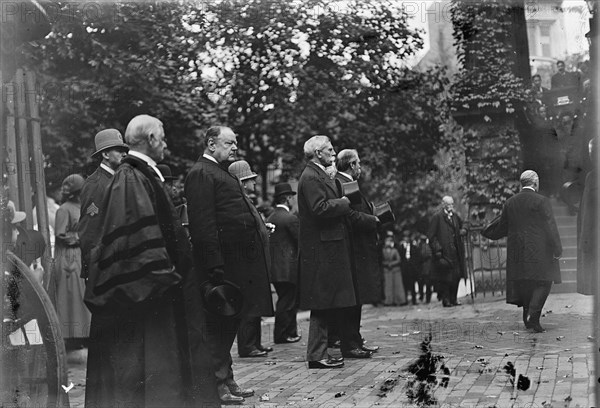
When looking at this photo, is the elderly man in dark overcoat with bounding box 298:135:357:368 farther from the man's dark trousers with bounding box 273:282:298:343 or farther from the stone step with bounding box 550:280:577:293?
the man's dark trousers with bounding box 273:282:298:343

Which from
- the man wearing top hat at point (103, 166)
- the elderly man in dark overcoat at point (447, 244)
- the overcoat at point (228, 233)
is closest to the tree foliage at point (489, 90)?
the overcoat at point (228, 233)

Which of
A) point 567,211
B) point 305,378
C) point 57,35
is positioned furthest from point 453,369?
point 57,35

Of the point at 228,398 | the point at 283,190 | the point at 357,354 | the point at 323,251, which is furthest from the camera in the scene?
the point at 283,190

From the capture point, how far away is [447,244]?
12852mm

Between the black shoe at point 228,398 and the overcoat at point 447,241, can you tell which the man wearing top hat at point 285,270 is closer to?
the overcoat at point 447,241

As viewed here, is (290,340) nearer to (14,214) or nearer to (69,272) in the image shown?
(69,272)

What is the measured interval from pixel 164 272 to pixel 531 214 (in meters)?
4.58

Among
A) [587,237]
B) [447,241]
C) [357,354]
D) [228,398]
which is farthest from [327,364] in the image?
[447,241]

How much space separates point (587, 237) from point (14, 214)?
4423mm

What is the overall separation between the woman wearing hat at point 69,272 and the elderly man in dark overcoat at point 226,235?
2.47 metres

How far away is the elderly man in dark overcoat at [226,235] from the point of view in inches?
226

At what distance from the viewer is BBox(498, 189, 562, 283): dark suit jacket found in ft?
25.4

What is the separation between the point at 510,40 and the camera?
7047mm

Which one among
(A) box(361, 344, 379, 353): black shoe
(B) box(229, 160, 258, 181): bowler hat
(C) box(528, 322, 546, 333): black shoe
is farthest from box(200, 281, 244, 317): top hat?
(C) box(528, 322, 546, 333): black shoe
